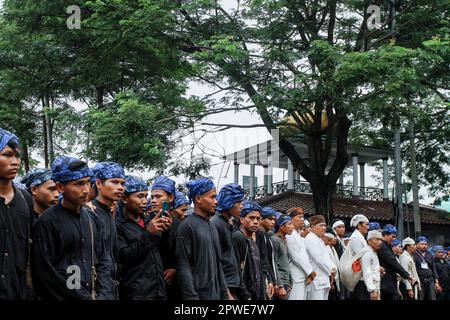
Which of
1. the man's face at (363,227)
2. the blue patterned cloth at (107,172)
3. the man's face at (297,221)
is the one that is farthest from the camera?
the man's face at (363,227)

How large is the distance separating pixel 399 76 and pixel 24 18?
934 centimetres

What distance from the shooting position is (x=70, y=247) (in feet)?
15.0

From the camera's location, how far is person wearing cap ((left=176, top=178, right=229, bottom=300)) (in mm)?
5809

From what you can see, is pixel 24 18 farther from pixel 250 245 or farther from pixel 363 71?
pixel 250 245

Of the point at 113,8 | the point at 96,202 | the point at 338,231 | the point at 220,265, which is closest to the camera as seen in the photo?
the point at 96,202

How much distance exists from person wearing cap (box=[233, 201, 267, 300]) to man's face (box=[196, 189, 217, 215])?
967mm

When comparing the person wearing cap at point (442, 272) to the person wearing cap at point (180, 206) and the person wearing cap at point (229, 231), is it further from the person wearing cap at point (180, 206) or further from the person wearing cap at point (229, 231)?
the person wearing cap at point (180, 206)

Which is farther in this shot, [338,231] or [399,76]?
[399,76]

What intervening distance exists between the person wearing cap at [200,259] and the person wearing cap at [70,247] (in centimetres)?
103

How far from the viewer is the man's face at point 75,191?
4.73 m

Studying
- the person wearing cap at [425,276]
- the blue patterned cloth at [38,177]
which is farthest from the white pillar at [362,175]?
the blue patterned cloth at [38,177]

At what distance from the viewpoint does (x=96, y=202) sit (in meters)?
5.54

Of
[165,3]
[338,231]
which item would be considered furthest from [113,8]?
[338,231]

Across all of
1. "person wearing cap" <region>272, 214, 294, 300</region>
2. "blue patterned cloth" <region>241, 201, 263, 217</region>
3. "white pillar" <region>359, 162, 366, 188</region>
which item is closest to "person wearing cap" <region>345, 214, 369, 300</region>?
"person wearing cap" <region>272, 214, 294, 300</region>
